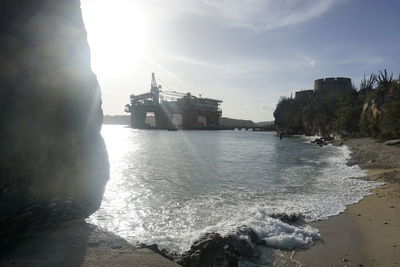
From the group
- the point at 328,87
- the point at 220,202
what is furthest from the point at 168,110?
the point at 220,202

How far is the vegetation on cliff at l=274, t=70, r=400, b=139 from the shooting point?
4197 centimetres

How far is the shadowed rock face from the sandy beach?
290 inches

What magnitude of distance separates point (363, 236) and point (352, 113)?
6043 centimetres

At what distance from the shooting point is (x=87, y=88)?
1420 centimetres

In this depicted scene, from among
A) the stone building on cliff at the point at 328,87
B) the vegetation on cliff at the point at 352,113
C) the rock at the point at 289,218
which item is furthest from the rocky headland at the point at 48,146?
the stone building on cliff at the point at 328,87

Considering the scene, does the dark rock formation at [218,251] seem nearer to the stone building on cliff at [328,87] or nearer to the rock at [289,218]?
the rock at [289,218]

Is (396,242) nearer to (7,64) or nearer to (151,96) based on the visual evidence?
(7,64)

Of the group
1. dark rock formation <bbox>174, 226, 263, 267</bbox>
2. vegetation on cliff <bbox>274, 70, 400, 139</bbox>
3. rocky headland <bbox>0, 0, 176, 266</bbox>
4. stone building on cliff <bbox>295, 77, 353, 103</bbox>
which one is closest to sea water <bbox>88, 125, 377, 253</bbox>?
dark rock formation <bbox>174, 226, 263, 267</bbox>

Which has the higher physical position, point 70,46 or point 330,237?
point 70,46

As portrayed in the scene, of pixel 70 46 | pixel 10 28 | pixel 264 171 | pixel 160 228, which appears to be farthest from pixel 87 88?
pixel 264 171

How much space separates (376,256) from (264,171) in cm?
1644

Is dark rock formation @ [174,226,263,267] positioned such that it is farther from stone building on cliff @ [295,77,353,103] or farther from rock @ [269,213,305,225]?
stone building on cliff @ [295,77,353,103]

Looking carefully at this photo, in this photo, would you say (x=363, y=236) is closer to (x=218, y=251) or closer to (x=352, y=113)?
(x=218, y=251)

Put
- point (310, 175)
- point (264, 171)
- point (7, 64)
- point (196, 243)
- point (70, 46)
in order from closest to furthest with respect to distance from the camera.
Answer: point (196, 243) < point (7, 64) < point (70, 46) < point (310, 175) < point (264, 171)
